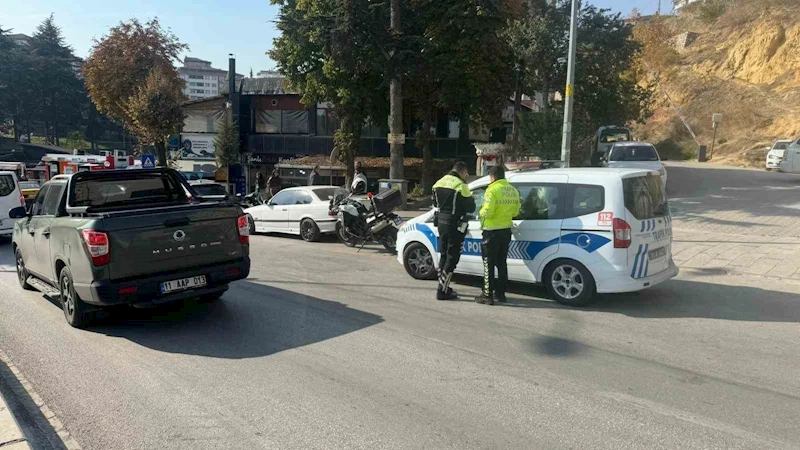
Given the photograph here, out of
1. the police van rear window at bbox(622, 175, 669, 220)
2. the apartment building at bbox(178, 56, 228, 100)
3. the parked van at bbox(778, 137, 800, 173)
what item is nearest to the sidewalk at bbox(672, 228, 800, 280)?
the police van rear window at bbox(622, 175, 669, 220)

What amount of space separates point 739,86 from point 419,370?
156 feet

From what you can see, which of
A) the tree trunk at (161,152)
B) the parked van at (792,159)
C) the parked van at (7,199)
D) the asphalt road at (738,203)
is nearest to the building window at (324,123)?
the tree trunk at (161,152)

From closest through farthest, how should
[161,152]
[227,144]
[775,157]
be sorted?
[775,157]
[227,144]
[161,152]

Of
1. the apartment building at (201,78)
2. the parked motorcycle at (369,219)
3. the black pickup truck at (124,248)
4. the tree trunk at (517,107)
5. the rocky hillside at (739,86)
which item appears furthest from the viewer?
the apartment building at (201,78)

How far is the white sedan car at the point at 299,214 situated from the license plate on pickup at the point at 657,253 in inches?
324

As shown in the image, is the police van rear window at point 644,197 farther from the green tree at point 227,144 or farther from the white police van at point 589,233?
the green tree at point 227,144

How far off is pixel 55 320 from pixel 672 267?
319 inches

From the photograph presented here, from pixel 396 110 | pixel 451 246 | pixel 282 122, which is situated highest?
pixel 282 122

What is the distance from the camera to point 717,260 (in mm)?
10773

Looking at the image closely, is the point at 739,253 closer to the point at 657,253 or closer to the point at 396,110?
the point at 657,253

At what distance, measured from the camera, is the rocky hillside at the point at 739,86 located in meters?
38.5

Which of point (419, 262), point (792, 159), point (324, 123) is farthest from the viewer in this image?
point (324, 123)

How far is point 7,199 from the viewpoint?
1447cm

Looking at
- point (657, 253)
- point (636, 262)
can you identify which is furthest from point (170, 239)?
point (657, 253)
